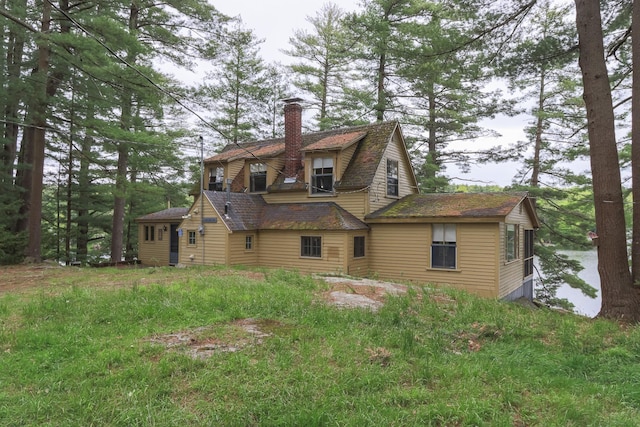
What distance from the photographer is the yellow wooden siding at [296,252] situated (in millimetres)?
14562

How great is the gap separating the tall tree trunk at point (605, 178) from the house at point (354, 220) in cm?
434

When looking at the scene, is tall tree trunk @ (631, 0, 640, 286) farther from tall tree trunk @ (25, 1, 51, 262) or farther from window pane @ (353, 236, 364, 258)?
tall tree trunk @ (25, 1, 51, 262)

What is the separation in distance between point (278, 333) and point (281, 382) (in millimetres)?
1548

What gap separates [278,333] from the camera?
5582 millimetres

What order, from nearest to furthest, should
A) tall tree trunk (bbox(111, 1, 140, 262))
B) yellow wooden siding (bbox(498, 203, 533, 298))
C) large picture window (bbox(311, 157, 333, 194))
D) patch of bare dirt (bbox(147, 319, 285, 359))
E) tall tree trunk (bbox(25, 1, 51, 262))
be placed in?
patch of bare dirt (bbox(147, 319, 285, 359)), yellow wooden siding (bbox(498, 203, 533, 298)), tall tree trunk (bbox(25, 1, 51, 262)), large picture window (bbox(311, 157, 333, 194)), tall tree trunk (bbox(111, 1, 140, 262))

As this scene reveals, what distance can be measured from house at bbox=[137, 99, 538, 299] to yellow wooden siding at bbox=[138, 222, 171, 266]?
180 inches

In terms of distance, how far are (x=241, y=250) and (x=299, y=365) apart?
12007 millimetres

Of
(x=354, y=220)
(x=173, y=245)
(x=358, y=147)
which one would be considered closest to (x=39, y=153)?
(x=173, y=245)

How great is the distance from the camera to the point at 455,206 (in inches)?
542

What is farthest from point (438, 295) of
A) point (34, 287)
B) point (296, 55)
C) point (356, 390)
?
point (296, 55)

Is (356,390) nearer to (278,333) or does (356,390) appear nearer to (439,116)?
(278,333)

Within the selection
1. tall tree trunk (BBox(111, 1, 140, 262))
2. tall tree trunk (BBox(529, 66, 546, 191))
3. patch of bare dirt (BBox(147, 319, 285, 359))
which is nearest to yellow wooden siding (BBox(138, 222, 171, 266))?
tall tree trunk (BBox(111, 1, 140, 262))

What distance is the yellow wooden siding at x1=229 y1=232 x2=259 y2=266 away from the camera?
15.7 metres

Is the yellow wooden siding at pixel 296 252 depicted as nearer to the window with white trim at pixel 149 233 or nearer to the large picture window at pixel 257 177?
the large picture window at pixel 257 177
